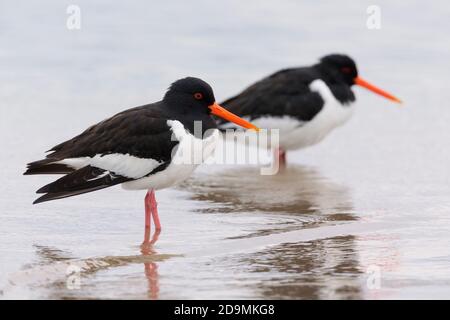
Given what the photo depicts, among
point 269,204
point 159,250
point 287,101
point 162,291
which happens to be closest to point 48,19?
point 287,101

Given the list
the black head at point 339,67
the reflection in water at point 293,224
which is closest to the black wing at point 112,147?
the reflection in water at point 293,224

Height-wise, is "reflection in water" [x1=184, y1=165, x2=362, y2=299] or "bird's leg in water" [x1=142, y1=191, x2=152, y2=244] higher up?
"bird's leg in water" [x1=142, y1=191, x2=152, y2=244]

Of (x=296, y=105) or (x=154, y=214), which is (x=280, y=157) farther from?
(x=154, y=214)

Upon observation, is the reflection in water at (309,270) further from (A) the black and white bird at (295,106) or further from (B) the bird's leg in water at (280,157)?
(A) the black and white bird at (295,106)

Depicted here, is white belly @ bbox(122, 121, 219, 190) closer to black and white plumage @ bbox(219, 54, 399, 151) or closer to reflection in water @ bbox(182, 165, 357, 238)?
reflection in water @ bbox(182, 165, 357, 238)

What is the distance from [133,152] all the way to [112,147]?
16cm

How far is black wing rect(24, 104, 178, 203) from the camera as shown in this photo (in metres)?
7.36

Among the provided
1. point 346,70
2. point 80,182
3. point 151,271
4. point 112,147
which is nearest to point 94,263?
point 151,271

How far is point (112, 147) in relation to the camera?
7512mm

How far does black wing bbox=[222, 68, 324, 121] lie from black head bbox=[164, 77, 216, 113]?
116 inches

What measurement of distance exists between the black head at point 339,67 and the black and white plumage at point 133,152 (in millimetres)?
4020

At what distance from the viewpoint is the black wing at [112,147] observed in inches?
290

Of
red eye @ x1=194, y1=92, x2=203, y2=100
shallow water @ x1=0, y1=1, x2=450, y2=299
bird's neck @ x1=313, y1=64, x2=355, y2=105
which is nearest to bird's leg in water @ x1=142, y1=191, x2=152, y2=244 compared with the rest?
shallow water @ x1=0, y1=1, x2=450, y2=299

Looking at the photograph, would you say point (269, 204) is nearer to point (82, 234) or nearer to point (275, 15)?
point (82, 234)
